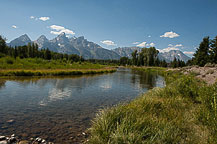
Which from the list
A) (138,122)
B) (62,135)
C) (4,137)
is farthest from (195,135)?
(4,137)

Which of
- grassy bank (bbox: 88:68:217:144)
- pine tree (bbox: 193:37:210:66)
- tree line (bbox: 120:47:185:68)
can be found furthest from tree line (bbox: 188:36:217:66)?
tree line (bbox: 120:47:185:68)

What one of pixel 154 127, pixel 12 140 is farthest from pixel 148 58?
pixel 12 140

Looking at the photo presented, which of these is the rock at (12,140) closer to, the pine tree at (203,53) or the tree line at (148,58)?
the pine tree at (203,53)

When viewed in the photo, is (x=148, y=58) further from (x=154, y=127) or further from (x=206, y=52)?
(x=154, y=127)

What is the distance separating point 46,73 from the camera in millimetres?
32000

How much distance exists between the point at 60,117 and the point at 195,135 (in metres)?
7.88

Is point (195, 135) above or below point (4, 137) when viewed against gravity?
above

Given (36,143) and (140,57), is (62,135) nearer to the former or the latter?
(36,143)

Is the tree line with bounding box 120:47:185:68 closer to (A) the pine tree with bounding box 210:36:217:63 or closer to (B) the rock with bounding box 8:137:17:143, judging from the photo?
(A) the pine tree with bounding box 210:36:217:63

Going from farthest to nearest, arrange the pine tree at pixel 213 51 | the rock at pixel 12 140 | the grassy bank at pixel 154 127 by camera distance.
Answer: the pine tree at pixel 213 51 < the rock at pixel 12 140 < the grassy bank at pixel 154 127

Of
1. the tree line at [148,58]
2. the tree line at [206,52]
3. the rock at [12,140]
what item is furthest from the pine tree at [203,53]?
the tree line at [148,58]

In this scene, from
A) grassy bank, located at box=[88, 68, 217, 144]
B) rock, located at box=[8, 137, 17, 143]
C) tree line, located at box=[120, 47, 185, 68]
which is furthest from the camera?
tree line, located at box=[120, 47, 185, 68]

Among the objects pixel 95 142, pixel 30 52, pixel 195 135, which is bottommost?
pixel 95 142

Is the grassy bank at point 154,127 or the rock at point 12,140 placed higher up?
the grassy bank at point 154,127
